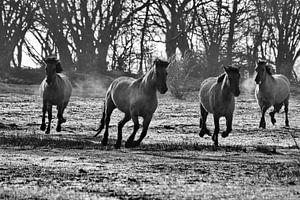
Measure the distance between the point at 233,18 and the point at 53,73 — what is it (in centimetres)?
3335

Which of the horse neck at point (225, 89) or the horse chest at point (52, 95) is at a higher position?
the horse neck at point (225, 89)

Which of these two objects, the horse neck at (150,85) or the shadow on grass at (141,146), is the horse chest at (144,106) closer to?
the horse neck at (150,85)

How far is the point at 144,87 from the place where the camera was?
15492 mm

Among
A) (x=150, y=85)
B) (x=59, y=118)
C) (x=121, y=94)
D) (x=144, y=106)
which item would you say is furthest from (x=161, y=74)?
(x=59, y=118)

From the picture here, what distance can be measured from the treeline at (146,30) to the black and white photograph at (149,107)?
9 cm

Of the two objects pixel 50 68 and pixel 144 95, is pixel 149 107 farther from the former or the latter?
pixel 50 68

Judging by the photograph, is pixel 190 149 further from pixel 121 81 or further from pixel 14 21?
pixel 14 21

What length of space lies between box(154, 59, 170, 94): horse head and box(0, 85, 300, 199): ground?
3.36ft

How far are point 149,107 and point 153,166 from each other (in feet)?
11.9

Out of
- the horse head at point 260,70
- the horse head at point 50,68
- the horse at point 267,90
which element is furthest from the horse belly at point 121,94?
the horse head at point 260,70

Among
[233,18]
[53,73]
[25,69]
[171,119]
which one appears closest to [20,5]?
[25,69]

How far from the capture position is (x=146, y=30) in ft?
173

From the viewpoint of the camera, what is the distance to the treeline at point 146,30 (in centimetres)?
4984

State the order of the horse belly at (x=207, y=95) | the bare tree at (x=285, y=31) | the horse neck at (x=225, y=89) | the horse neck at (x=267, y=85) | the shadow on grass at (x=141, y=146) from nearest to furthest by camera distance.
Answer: the shadow on grass at (x=141, y=146), the horse neck at (x=225, y=89), the horse belly at (x=207, y=95), the horse neck at (x=267, y=85), the bare tree at (x=285, y=31)
